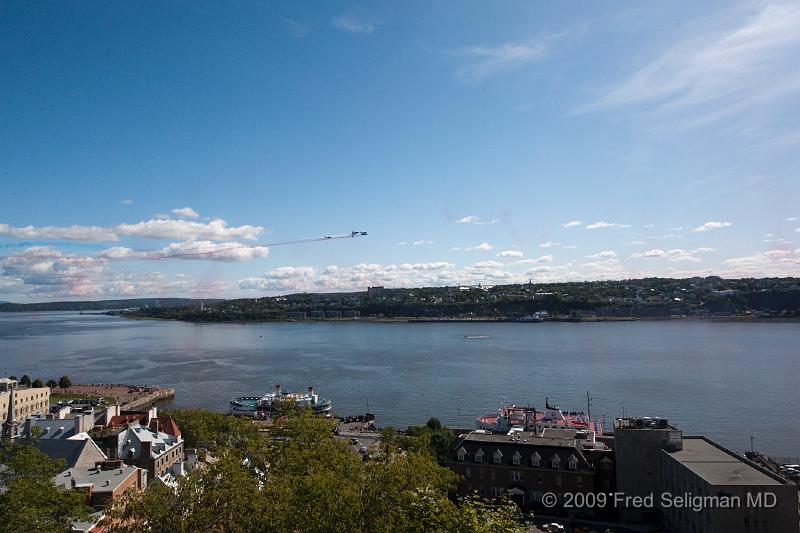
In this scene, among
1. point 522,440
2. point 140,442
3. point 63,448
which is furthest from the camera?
point 140,442

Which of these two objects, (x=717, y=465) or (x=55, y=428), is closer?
(x=717, y=465)

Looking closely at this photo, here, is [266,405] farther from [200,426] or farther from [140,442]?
[140,442]

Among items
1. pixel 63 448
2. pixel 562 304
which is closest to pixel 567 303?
pixel 562 304

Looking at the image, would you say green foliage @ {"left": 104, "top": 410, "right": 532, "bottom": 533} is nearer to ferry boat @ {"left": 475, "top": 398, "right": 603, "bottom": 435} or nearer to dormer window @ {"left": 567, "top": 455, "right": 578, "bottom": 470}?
dormer window @ {"left": 567, "top": 455, "right": 578, "bottom": 470}

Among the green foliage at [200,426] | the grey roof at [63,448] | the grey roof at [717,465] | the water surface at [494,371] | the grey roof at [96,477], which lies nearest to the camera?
the grey roof at [717,465]

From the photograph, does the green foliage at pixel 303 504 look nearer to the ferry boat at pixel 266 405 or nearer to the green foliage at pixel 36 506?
the green foliage at pixel 36 506

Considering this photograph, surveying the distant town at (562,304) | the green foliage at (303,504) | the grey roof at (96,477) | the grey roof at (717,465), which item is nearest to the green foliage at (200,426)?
the grey roof at (96,477)

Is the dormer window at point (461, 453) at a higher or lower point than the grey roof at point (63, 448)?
lower

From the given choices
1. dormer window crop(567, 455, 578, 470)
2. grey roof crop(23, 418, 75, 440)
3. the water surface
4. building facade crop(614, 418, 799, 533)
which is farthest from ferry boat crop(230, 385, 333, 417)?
building facade crop(614, 418, 799, 533)
